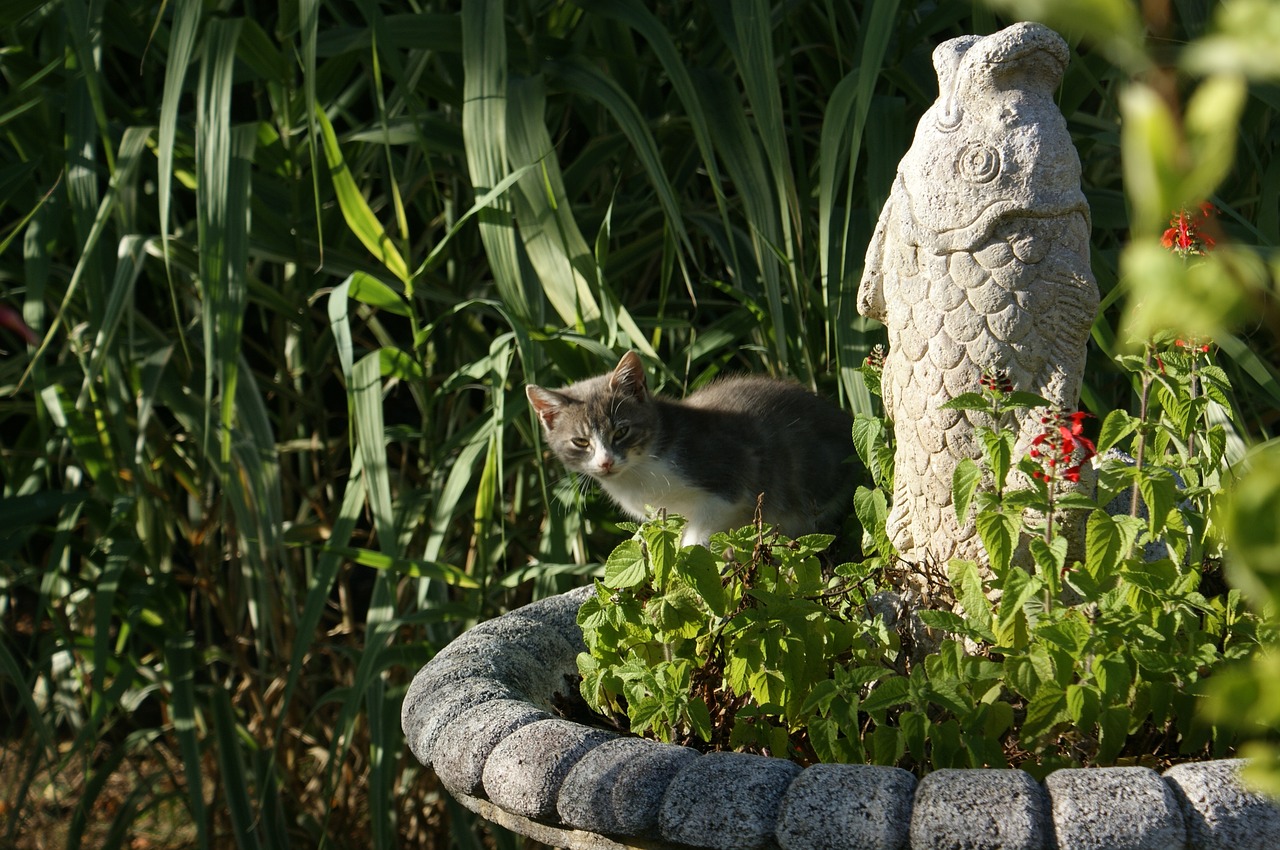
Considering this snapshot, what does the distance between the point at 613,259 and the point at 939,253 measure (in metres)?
1.02

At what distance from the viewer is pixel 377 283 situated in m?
1.93

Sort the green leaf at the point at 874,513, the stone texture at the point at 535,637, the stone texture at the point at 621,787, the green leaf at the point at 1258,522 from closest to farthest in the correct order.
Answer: the green leaf at the point at 1258,522 → the stone texture at the point at 621,787 → the green leaf at the point at 874,513 → the stone texture at the point at 535,637

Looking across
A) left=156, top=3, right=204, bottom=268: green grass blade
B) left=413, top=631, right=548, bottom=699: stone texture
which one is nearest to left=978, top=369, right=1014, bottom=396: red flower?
left=413, top=631, right=548, bottom=699: stone texture

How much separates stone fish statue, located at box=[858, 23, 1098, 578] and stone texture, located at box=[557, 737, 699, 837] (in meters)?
0.49

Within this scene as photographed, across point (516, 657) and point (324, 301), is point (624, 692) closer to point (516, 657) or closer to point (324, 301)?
point (516, 657)

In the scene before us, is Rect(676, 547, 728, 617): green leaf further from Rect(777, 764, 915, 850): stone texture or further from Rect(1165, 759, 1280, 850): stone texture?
Rect(1165, 759, 1280, 850): stone texture

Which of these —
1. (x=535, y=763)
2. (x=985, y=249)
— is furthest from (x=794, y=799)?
(x=985, y=249)

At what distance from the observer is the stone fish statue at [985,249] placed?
4.11ft

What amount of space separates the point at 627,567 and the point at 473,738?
0.74 feet

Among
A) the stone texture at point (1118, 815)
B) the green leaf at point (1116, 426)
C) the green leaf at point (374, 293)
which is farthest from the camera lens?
the green leaf at point (374, 293)

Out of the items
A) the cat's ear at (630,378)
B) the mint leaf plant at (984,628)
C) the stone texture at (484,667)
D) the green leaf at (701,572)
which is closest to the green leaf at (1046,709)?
the mint leaf plant at (984,628)

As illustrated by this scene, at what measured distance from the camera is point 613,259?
88.5 inches

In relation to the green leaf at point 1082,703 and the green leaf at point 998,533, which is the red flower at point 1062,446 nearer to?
the green leaf at point 998,533

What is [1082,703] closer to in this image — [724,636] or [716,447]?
[724,636]
